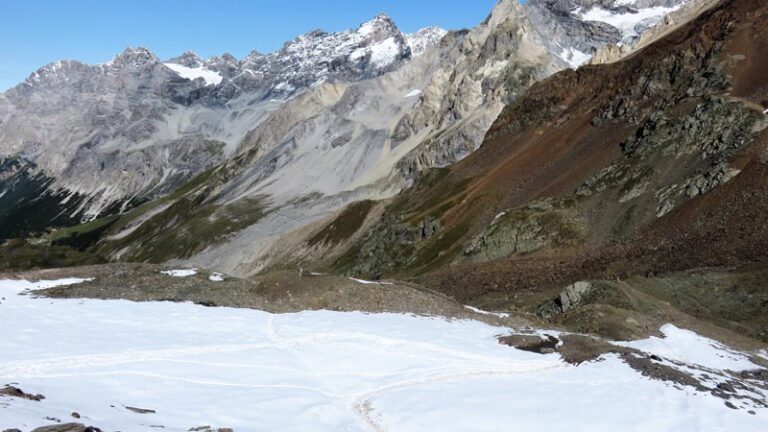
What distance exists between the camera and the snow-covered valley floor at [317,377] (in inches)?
770

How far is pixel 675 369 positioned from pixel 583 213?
42.3m

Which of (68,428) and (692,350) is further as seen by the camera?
(692,350)

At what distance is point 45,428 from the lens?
13758mm

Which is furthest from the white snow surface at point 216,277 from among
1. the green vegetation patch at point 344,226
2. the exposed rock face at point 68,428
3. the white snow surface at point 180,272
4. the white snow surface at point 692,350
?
the green vegetation patch at point 344,226

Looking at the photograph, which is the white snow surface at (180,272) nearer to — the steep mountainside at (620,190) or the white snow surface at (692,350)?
the steep mountainside at (620,190)

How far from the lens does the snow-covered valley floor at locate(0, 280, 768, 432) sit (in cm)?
1956

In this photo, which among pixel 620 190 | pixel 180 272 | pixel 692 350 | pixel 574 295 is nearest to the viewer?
pixel 692 350

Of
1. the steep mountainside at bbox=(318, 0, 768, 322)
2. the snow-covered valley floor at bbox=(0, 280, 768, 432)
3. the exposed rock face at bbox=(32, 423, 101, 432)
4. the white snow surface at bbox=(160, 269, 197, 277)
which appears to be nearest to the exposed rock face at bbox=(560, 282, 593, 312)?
the snow-covered valley floor at bbox=(0, 280, 768, 432)

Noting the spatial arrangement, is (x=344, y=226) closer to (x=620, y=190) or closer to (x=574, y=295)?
(x=620, y=190)

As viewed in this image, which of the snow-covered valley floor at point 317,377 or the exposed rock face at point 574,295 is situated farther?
the exposed rock face at point 574,295

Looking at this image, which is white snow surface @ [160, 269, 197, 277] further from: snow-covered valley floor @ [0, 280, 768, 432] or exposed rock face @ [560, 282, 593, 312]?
exposed rock face @ [560, 282, 593, 312]

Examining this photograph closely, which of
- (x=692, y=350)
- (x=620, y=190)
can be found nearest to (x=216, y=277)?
(x=692, y=350)

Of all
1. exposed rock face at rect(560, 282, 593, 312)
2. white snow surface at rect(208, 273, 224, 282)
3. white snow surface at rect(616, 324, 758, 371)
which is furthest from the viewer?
white snow surface at rect(208, 273, 224, 282)

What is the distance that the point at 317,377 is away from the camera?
24188 mm
